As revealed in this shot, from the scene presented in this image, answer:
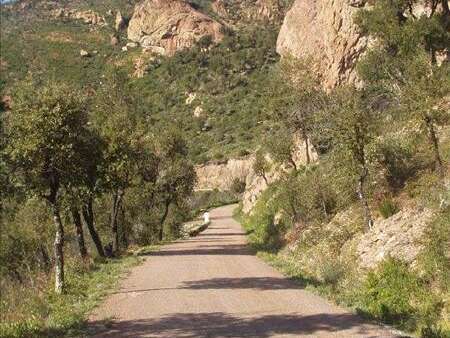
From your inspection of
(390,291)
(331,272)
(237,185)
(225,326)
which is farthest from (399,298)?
(237,185)

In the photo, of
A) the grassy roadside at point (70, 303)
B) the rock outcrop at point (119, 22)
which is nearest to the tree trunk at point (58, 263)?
the grassy roadside at point (70, 303)

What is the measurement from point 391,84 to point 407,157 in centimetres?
1047

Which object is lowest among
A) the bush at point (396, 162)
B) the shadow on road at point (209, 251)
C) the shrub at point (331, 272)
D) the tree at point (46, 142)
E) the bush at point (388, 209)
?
the shadow on road at point (209, 251)

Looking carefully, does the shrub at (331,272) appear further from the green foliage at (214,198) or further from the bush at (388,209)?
the green foliage at (214,198)

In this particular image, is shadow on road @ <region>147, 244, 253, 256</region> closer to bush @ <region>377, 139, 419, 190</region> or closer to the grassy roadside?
the grassy roadside

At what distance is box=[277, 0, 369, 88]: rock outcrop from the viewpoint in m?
46.0

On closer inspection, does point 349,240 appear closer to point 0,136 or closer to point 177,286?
point 177,286

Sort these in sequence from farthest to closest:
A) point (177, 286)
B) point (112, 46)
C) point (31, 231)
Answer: point (112, 46)
point (31, 231)
point (177, 286)

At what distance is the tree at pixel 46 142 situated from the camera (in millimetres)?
15859

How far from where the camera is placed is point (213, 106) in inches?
3433

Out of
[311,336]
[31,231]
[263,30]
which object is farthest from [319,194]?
[263,30]

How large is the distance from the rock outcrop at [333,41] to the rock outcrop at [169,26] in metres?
65.9

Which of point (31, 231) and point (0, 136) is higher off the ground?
point (0, 136)

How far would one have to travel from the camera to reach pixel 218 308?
41.2ft
